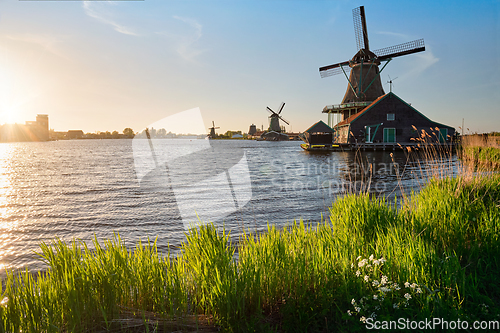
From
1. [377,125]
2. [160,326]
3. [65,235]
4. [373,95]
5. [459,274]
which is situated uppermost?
[373,95]

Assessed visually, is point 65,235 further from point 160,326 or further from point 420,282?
point 420,282

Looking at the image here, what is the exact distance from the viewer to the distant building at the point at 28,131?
406 feet

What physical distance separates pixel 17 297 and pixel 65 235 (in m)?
5.93

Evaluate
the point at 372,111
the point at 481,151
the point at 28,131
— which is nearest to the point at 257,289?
the point at 481,151

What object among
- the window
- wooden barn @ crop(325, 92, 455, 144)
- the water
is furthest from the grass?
the window

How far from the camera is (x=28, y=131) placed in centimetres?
12662

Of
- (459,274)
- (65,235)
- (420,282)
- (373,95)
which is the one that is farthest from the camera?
(373,95)

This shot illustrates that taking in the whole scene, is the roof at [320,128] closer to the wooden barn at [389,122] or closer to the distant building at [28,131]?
the wooden barn at [389,122]

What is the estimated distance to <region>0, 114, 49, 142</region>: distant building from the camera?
123625mm

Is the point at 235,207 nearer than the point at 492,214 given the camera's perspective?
No

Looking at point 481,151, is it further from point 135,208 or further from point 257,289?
point 135,208

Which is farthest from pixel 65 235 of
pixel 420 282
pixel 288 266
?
pixel 420 282

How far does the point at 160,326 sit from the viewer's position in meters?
2.51

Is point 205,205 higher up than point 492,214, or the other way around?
point 492,214
